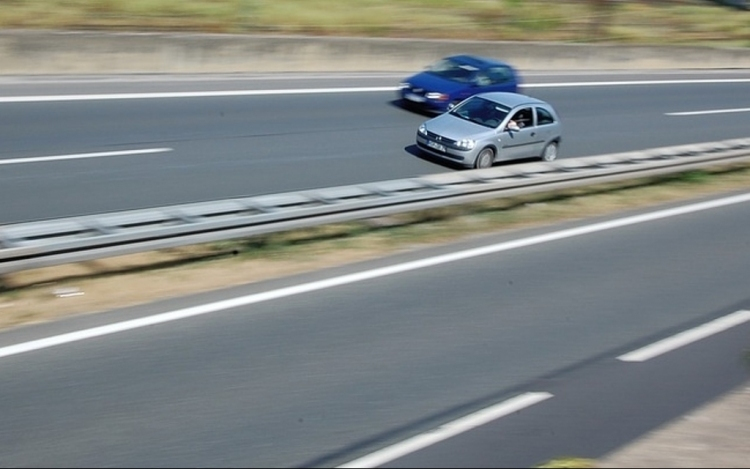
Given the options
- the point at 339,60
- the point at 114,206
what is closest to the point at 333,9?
the point at 339,60

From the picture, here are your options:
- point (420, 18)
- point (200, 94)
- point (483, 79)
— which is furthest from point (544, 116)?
point (420, 18)

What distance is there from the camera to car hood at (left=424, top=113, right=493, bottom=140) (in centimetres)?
1856

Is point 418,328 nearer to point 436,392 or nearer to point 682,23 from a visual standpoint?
point 436,392

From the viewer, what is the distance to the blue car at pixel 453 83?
72.9 ft

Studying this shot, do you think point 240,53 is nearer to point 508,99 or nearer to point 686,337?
point 508,99

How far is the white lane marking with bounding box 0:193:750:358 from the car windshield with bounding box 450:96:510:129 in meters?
4.09

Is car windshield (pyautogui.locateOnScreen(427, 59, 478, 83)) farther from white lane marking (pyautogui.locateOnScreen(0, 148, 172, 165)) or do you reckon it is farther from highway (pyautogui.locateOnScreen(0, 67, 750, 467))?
white lane marking (pyautogui.locateOnScreen(0, 148, 172, 165))

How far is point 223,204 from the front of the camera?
11977 millimetres

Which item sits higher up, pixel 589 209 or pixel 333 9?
pixel 333 9

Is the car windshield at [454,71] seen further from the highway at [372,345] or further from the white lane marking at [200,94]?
the highway at [372,345]

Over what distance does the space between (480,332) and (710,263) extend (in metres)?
4.92

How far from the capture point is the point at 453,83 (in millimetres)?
22703

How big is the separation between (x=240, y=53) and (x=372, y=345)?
52.7 feet

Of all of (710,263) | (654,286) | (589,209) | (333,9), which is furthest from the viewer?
(333,9)
